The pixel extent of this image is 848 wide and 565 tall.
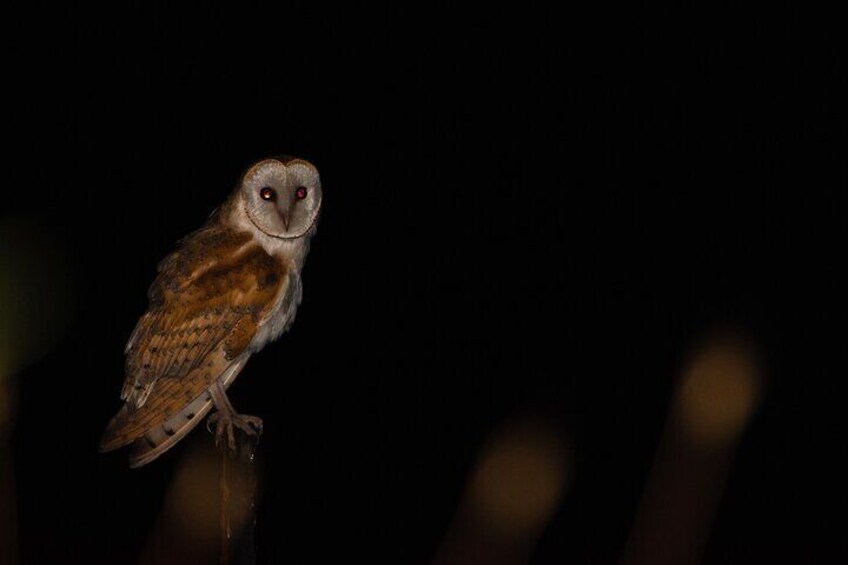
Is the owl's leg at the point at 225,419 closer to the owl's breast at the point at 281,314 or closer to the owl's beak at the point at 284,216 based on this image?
the owl's breast at the point at 281,314

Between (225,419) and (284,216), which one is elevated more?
(284,216)

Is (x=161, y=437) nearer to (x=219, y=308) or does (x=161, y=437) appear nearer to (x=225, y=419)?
(x=225, y=419)

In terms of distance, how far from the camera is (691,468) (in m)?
3.84

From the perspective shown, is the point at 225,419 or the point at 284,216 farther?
the point at 284,216

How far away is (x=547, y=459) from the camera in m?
4.90

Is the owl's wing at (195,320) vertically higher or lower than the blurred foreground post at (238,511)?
→ higher

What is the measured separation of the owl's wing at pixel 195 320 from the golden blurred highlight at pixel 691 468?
1.47 meters

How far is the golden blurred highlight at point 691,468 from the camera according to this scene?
3.49 metres

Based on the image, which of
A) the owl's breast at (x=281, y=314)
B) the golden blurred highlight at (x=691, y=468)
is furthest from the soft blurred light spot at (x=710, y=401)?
the owl's breast at (x=281, y=314)

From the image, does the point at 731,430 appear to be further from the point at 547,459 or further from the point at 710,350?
the point at 547,459

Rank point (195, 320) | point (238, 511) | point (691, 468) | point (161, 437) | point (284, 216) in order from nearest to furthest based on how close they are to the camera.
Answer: point (238, 511) → point (161, 437) → point (195, 320) → point (284, 216) → point (691, 468)

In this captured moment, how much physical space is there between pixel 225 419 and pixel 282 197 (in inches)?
25.2

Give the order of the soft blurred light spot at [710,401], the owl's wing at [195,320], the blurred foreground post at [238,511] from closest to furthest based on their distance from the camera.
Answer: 1. the blurred foreground post at [238,511]
2. the owl's wing at [195,320]
3. the soft blurred light spot at [710,401]

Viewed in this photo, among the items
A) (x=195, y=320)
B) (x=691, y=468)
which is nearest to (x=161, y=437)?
(x=195, y=320)
